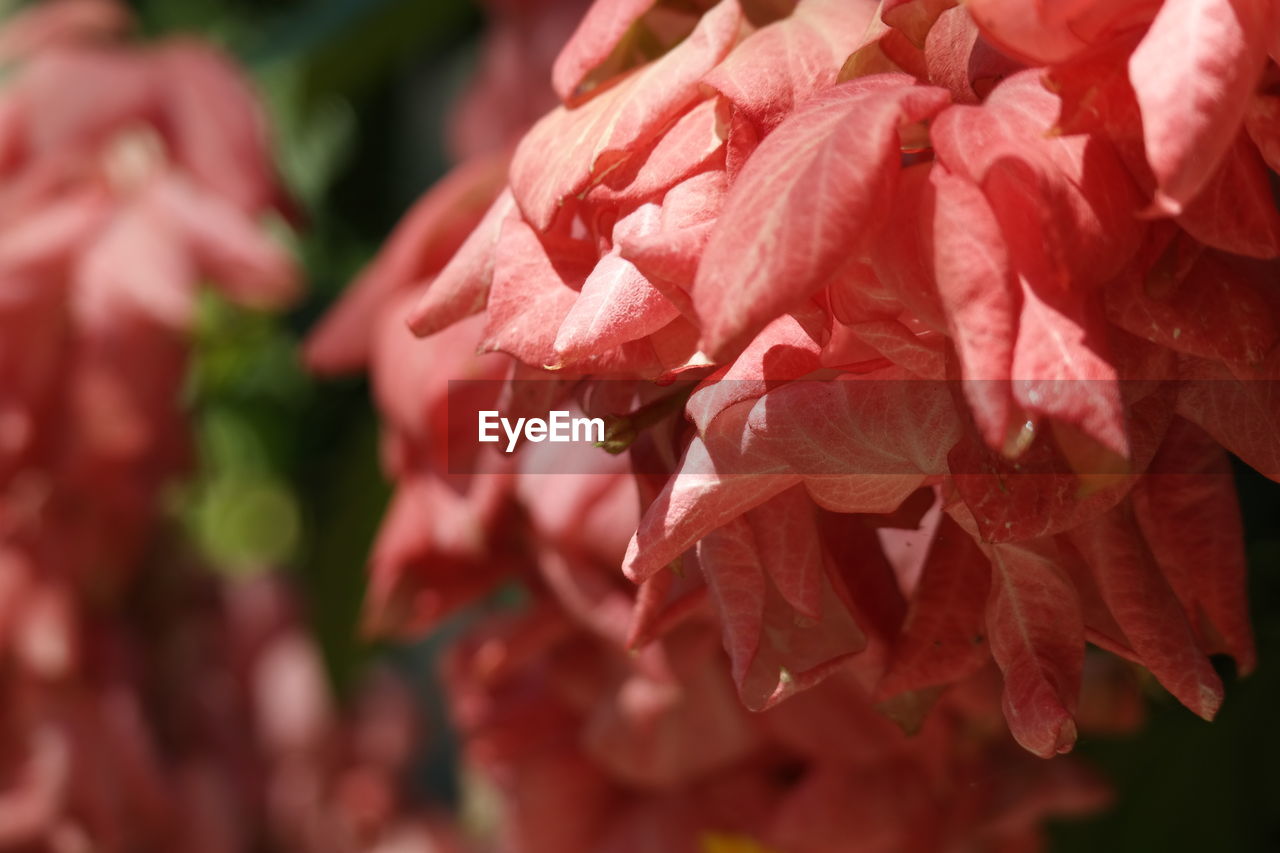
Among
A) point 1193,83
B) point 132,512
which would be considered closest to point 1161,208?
point 1193,83

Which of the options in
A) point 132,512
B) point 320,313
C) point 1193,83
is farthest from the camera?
point 320,313

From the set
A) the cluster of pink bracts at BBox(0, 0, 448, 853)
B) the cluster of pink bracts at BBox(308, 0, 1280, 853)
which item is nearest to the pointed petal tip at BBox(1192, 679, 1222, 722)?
the cluster of pink bracts at BBox(308, 0, 1280, 853)

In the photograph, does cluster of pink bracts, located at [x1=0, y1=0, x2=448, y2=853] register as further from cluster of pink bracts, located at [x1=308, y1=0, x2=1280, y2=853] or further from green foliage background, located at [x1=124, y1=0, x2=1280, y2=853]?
cluster of pink bracts, located at [x1=308, y1=0, x2=1280, y2=853]

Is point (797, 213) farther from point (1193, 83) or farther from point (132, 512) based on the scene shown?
point (132, 512)

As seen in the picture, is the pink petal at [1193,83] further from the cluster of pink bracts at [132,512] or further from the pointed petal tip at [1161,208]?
the cluster of pink bracts at [132,512]

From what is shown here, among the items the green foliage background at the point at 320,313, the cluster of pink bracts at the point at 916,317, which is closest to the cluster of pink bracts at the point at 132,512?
the green foliage background at the point at 320,313
